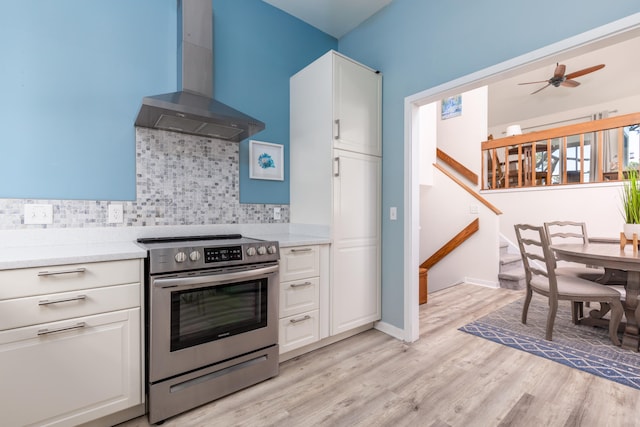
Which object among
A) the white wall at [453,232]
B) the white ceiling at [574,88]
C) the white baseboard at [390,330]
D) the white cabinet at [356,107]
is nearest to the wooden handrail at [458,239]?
the white wall at [453,232]

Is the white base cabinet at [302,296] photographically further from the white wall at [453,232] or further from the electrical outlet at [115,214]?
the white wall at [453,232]

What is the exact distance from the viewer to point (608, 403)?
A: 5.64 ft

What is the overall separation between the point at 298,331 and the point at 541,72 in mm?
5973

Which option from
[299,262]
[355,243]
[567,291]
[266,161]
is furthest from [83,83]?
[567,291]

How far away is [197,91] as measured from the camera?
212 cm

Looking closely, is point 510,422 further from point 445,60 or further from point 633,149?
point 633,149

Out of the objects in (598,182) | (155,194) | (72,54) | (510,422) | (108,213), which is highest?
(72,54)

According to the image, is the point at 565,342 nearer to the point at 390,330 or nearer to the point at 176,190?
the point at 390,330

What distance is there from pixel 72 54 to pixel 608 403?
3.84m

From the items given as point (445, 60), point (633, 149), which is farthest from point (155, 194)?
point (633, 149)

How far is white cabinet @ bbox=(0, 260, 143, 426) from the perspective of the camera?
1.28m

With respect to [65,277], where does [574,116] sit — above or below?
above

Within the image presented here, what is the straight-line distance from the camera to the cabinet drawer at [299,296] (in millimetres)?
2139

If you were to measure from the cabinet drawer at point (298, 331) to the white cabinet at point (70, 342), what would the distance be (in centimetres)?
88
